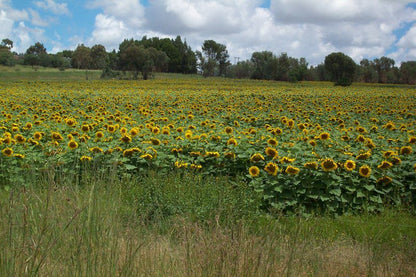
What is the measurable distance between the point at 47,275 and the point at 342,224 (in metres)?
3.48

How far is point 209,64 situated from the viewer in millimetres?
94375

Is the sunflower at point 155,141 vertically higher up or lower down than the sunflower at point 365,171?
higher up

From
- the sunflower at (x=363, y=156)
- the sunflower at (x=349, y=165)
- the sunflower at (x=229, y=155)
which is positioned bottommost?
the sunflower at (x=229, y=155)

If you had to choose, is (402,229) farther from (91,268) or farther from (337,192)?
(91,268)

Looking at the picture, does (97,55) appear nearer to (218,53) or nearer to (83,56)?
(83,56)

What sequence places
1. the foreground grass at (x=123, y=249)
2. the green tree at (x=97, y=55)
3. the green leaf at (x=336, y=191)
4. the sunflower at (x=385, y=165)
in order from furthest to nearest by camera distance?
1. the green tree at (x=97, y=55)
2. the sunflower at (x=385, y=165)
3. the green leaf at (x=336, y=191)
4. the foreground grass at (x=123, y=249)

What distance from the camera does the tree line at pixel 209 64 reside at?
63.6 m

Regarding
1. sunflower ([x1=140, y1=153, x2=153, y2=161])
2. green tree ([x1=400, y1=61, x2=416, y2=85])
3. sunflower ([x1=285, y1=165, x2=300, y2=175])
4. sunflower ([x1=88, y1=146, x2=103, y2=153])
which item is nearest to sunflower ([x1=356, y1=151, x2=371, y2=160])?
sunflower ([x1=285, y1=165, x2=300, y2=175])

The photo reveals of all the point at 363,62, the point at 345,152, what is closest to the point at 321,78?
the point at 363,62

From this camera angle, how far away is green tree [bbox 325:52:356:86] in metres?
69.1

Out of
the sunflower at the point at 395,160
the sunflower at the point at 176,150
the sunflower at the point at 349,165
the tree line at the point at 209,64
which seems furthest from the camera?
the tree line at the point at 209,64

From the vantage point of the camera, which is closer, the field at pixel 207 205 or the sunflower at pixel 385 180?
the field at pixel 207 205

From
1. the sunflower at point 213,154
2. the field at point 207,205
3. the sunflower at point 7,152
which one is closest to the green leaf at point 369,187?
the field at point 207,205

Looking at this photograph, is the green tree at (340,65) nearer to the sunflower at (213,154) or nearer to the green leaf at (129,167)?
the sunflower at (213,154)
